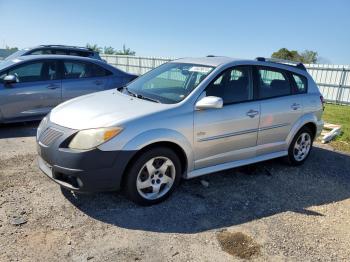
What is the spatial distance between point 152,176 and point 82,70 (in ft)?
15.6

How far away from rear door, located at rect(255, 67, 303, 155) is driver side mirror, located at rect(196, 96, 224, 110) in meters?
1.06

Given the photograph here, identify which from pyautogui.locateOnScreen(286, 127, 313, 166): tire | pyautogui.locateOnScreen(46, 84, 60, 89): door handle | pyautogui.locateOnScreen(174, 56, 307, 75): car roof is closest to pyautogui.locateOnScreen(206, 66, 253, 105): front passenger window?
pyautogui.locateOnScreen(174, 56, 307, 75): car roof

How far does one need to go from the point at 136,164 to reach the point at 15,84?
445cm

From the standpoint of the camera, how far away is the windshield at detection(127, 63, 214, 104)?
4.61 metres

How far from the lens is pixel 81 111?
423 cm

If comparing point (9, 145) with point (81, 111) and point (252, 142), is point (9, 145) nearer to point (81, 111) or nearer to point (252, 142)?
point (81, 111)

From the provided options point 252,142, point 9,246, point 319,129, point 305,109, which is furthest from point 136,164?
point 319,129

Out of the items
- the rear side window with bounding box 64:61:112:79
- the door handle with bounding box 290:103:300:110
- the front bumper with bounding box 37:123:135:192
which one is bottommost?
the front bumper with bounding box 37:123:135:192

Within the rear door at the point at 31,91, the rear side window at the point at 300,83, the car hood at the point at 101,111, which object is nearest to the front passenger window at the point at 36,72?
the rear door at the point at 31,91

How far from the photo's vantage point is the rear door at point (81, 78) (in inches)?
308

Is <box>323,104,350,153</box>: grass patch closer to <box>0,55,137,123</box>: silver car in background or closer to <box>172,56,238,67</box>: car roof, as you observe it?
<box>172,56,238,67</box>: car roof

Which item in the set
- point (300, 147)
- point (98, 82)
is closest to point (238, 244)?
point (300, 147)

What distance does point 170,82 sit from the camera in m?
5.05

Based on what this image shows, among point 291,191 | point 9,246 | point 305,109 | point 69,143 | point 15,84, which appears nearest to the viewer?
point 9,246
